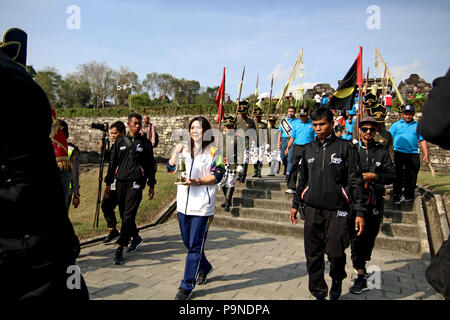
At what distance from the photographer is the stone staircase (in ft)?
20.5

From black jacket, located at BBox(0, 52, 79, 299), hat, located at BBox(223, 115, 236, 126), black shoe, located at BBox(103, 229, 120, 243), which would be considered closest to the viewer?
black jacket, located at BBox(0, 52, 79, 299)

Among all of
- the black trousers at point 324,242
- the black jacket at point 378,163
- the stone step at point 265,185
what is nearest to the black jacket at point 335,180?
the black trousers at point 324,242

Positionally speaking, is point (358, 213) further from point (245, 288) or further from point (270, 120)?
point (270, 120)

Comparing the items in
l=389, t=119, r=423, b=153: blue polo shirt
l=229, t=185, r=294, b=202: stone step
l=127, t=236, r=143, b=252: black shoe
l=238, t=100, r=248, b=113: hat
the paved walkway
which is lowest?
the paved walkway

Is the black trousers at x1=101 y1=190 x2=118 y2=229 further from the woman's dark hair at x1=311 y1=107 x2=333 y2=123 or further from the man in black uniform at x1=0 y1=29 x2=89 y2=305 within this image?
the man in black uniform at x1=0 y1=29 x2=89 y2=305

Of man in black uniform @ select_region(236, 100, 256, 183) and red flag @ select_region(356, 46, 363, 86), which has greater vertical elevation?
red flag @ select_region(356, 46, 363, 86)

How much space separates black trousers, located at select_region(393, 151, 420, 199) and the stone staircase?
0.26 m

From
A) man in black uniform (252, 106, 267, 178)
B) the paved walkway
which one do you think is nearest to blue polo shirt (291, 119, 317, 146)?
man in black uniform (252, 106, 267, 178)

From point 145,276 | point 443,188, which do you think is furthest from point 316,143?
point 443,188

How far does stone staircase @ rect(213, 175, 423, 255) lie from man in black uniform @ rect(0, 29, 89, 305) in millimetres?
6224

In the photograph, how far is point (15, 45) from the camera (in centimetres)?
179

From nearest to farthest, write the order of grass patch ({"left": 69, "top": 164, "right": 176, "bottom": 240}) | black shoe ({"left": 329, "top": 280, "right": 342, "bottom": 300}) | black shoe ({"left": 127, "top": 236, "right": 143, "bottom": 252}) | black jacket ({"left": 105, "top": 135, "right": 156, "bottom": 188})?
1. black shoe ({"left": 329, "top": 280, "right": 342, "bottom": 300})
2. black jacket ({"left": 105, "top": 135, "right": 156, "bottom": 188})
3. black shoe ({"left": 127, "top": 236, "right": 143, "bottom": 252})
4. grass patch ({"left": 69, "top": 164, "right": 176, "bottom": 240})

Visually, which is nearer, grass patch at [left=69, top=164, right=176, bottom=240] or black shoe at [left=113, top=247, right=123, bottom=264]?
black shoe at [left=113, top=247, right=123, bottom=264]

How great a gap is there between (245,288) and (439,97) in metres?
3.68
